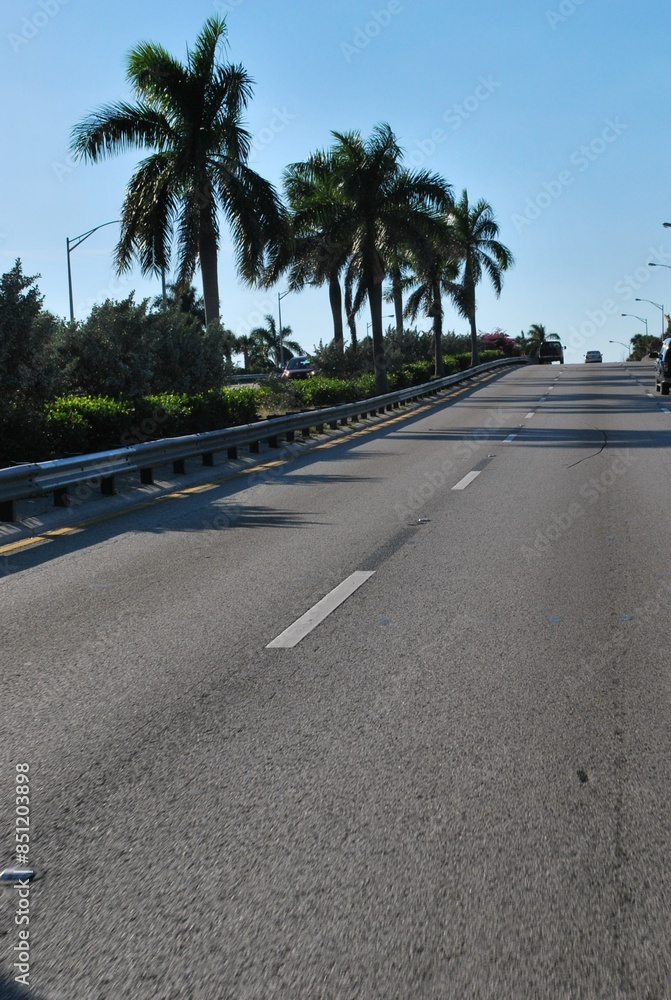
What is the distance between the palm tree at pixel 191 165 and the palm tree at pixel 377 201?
28.9 ft

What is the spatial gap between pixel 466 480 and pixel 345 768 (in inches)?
418

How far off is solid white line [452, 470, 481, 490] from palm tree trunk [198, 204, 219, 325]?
13194mm

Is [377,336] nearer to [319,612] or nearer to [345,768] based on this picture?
[319,612]

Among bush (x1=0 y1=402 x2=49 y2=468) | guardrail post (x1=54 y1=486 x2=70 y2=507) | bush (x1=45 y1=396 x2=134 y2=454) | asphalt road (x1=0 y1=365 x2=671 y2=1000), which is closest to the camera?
asphalt road (x1=0 y1=365 x2=671 y2=1000)

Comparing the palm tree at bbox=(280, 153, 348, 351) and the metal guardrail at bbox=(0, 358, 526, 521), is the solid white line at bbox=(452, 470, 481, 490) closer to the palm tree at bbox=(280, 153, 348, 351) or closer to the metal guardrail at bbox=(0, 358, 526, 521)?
the metal guardrail at bbox=(0, 358, 526, 521)

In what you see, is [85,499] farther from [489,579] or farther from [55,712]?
[55,712]

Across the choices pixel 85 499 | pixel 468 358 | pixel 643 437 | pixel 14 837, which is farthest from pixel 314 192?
pixel 14 837

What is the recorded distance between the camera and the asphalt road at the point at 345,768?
3000 millimetres

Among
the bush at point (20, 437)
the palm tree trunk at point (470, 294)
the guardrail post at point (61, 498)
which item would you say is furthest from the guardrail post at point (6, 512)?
the palm tree trunk at point (470, 294)

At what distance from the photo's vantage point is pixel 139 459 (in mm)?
13773

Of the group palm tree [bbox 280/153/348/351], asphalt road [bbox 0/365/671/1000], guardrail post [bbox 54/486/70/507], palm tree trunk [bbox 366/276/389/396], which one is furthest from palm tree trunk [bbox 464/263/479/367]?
asphalt road [bbox 0/365/671/1000]

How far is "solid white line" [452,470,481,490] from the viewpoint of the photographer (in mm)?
13961

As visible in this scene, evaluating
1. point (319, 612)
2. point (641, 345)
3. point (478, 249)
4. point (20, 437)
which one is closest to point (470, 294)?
point (478, 249)

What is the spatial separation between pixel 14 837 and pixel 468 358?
219ft
